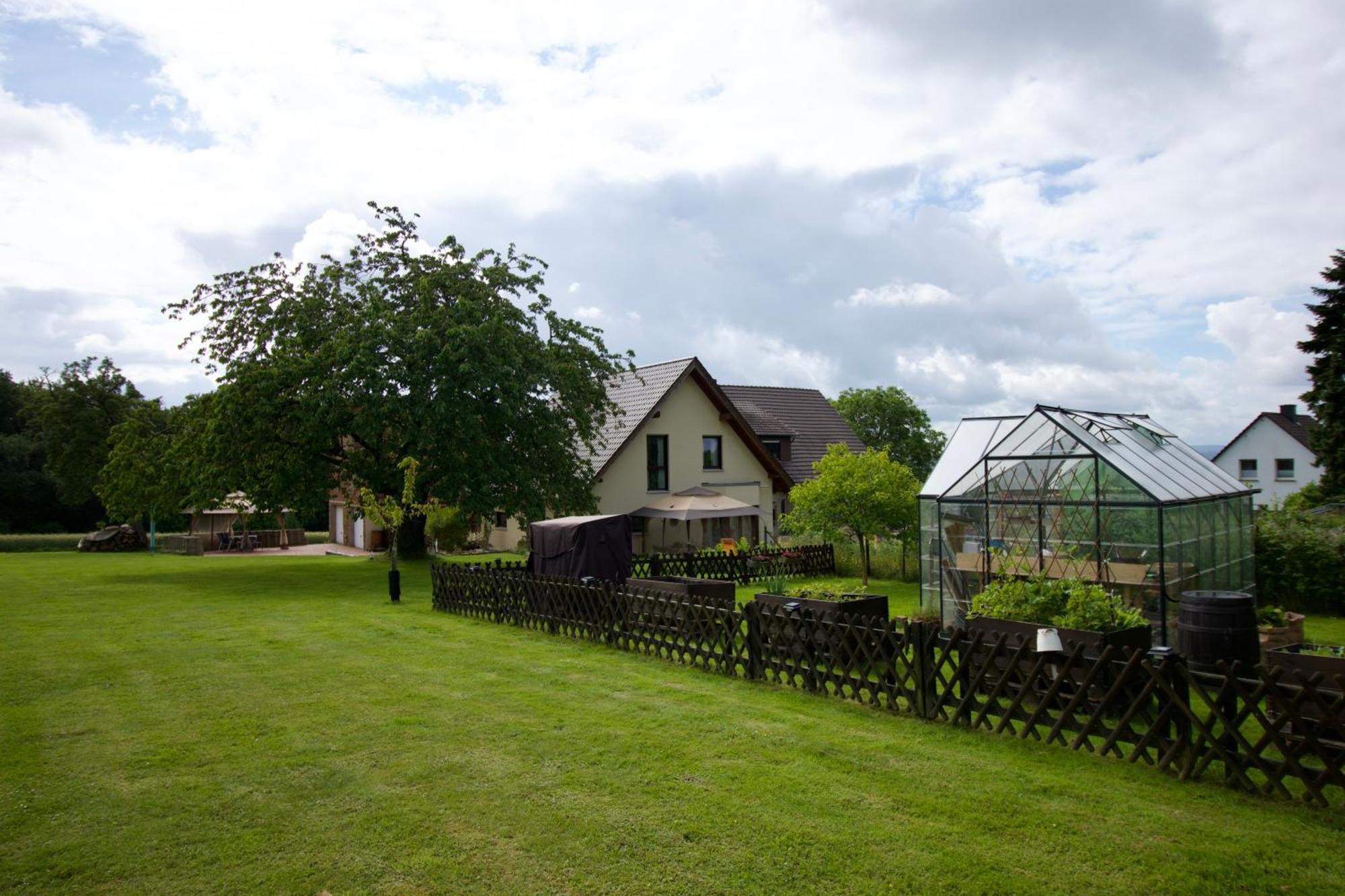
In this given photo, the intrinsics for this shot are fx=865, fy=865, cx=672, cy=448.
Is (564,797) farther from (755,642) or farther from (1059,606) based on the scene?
(1059,606)

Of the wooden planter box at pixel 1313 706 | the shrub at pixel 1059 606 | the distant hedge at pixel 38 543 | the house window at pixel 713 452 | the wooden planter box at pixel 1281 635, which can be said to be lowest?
the distant hedge at pixel 38 543

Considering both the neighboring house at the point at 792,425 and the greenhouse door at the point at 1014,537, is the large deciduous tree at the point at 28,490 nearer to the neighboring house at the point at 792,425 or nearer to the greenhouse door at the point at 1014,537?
the neighboring house at the point at 792,425

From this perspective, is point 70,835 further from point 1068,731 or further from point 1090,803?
point 1068,731

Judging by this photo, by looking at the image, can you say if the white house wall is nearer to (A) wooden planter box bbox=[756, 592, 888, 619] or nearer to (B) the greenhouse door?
(B) the greenhouse door

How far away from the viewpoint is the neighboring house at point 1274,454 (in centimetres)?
4997

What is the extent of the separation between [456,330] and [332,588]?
7.68 meters

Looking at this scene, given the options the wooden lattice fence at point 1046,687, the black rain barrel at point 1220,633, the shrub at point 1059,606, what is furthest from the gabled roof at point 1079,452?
the wooden lattice fence at point 1046,687

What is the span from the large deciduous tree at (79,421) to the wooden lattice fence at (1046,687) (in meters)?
42.0

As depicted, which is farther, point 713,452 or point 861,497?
point 713,452

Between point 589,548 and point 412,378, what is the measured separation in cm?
1129

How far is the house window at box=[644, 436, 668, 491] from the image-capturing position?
107ft

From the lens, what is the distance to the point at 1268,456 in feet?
169

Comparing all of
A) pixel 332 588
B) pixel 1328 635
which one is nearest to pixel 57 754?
pixel 332 588

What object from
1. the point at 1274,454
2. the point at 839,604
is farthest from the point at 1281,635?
the point at 1274,454
